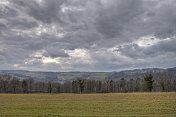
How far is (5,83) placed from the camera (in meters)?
144

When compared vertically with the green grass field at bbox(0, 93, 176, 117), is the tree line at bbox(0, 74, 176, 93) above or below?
below

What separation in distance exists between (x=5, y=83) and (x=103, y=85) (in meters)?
99.6

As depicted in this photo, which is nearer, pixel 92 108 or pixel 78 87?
pixel 92 108

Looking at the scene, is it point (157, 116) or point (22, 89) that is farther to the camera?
point (22, 89)

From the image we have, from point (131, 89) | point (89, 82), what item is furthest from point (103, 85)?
point (131, 89)

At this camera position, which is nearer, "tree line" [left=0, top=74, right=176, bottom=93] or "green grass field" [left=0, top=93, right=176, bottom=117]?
"green grass field" [left=0, top=93, right=176, bottom=117]

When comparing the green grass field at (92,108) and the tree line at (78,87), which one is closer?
the green grass field at (92,108)

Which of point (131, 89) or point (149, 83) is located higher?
point (149, 83)

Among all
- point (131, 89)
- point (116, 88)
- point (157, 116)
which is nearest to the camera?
point (157, 116)

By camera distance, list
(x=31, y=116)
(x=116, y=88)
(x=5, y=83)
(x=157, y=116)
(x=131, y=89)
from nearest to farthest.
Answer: (x=157, y=116), (x=31, y=116), (x=5, y=83), (x=131, y=89), (x=116, y=88)

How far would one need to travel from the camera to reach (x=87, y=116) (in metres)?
20.9

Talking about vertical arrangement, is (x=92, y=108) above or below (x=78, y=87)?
above

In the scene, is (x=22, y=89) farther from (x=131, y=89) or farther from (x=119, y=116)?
(x=119, y=116)

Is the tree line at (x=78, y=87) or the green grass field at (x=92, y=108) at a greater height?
the green grass field at (x=92, y=108)
